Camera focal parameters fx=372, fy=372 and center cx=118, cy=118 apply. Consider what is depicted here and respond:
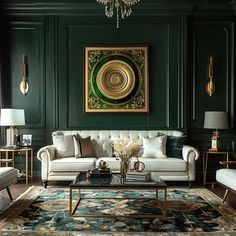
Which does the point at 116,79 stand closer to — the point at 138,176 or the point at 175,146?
the point at 175,146

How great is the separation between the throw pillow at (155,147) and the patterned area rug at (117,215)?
0.79 meters

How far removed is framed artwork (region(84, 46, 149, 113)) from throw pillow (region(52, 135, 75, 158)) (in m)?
0.78

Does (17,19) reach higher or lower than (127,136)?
higher

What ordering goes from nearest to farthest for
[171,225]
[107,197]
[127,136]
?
[171,225] < [107,197] < [127,136]

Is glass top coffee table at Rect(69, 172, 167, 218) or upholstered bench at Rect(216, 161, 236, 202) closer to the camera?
glass top coffee table at Rect(69, 172, 167, 218)

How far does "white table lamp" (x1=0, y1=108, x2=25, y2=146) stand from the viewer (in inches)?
228

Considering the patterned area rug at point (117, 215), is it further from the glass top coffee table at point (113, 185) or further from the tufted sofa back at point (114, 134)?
the tufted sofa back at point (114, 134)

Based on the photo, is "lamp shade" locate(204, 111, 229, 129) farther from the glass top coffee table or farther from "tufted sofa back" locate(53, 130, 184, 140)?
the glass top coffee table

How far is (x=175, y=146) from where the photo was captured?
228 inches

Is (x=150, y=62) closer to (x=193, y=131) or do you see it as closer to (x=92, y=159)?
(x=193, y=131)

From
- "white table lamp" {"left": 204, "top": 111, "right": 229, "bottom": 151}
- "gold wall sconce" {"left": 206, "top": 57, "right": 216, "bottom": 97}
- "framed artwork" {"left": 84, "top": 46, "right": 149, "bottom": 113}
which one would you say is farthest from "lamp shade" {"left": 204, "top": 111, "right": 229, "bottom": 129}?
"framed artwork" {"left": 84, "top": 46, "right": 149, "bottom": 113}

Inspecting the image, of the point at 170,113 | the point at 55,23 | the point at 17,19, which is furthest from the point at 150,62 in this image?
the point at 17,19

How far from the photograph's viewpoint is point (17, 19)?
6457 mm

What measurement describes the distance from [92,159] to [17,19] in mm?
2841
